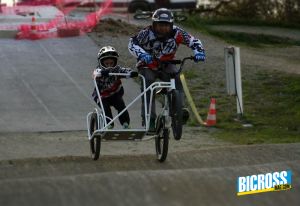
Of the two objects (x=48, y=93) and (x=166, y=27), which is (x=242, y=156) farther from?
(x=48, y=93)

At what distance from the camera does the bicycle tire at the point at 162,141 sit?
11.3 m

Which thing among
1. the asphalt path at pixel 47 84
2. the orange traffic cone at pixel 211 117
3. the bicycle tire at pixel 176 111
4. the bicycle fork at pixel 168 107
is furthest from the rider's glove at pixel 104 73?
the orange traffic cone at pixel 211 117

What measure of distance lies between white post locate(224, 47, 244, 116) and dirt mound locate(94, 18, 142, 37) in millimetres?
10108

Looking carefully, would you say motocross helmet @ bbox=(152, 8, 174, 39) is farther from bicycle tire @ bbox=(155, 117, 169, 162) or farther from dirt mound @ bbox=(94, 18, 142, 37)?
dirt mound @ bbox=(94, 18, 142, 37)

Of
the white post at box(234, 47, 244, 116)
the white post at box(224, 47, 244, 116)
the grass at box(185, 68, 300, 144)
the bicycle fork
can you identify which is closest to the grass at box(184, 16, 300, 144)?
the grass at box(185, 68, 300, 144)

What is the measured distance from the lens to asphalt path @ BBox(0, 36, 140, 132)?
18.2 m

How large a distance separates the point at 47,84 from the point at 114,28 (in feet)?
25.9

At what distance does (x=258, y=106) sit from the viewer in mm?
19500

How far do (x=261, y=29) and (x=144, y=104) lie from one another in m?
23.7

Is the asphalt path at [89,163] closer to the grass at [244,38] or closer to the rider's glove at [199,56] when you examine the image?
the rider's glove at [199,56]

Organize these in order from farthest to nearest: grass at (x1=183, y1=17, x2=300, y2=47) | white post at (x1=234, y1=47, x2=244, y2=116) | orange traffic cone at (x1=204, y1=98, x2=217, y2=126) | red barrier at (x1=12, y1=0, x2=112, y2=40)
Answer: grass at (x1=183, y1=17, x2=300, y2=47) < red barrier at (x1=12, y1=0, x2=112, y2=40) < white post at (x1=234, y1=47, x2=244, y2=116) < orange traffic cone at (x1=204, y1=98, x2=217, y2=126)

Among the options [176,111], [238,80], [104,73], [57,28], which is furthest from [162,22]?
[57,28]

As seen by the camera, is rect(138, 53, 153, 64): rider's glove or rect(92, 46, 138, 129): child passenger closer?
rect(138, 53, 153, 64): rider's glove

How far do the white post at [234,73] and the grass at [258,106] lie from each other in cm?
45
